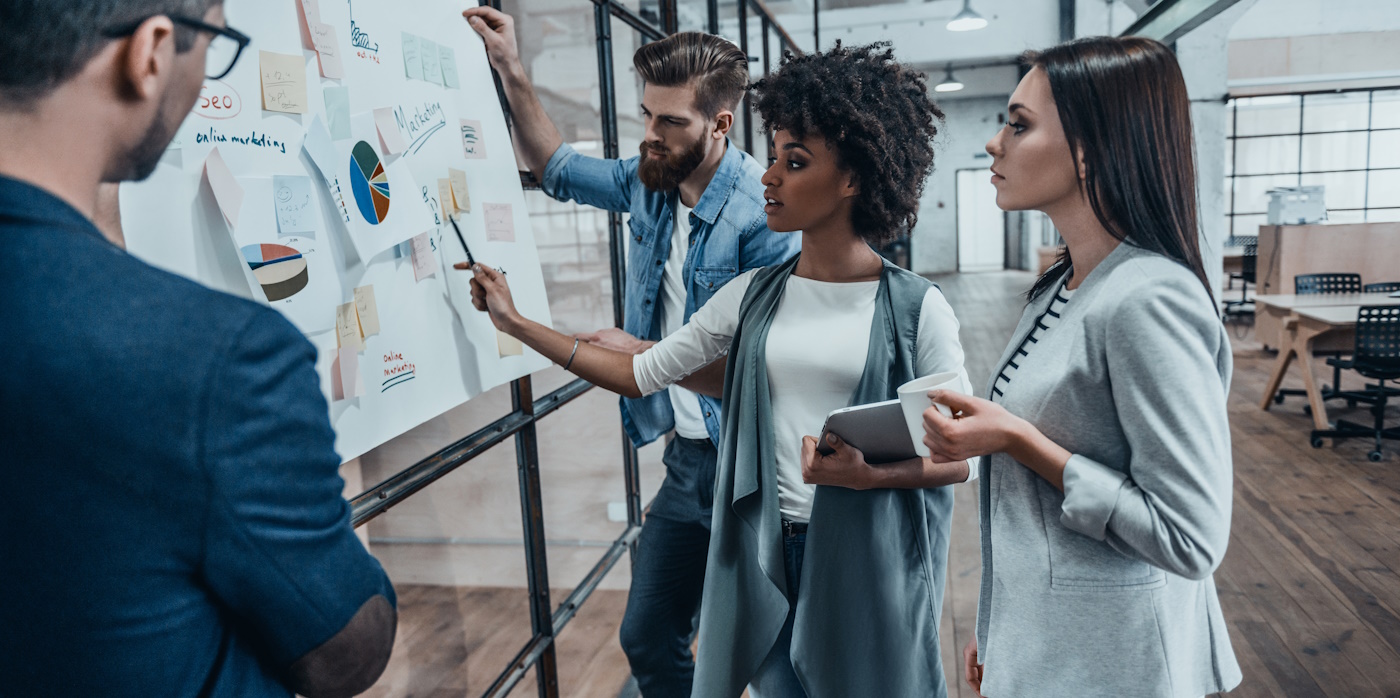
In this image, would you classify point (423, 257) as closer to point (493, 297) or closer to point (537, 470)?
point (493, 297)

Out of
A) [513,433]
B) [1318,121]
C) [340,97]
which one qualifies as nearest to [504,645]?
[513,433]

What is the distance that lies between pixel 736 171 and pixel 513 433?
752 millimetres

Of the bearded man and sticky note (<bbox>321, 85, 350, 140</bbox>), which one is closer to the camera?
sticky note (<bbox>321, 85, 350, 140</bbox>)

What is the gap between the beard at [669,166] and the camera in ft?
6.03

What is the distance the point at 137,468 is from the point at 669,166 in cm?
143

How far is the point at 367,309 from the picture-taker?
4.00 feet

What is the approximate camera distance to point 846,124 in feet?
4.74

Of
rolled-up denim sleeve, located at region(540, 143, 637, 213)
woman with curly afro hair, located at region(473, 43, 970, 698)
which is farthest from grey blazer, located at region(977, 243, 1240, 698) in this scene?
rolled-up denim sleeve, located at region(540, 143, 637, 213)

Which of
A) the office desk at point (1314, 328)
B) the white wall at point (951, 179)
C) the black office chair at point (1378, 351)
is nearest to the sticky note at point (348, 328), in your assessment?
the black office chair at point (1378, 351)

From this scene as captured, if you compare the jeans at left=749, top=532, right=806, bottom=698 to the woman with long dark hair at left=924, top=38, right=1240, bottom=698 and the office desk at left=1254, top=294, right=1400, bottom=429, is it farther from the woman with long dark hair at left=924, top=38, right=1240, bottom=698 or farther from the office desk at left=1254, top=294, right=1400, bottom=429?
the office desk at left=1254, top=294, right=1400, bottom=429

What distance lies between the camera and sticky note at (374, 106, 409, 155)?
1.27 m

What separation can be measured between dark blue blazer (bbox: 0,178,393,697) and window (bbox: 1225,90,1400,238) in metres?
13.4

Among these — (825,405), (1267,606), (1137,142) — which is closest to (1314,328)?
(1267,606)

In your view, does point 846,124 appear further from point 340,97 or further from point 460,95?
point 340,97
